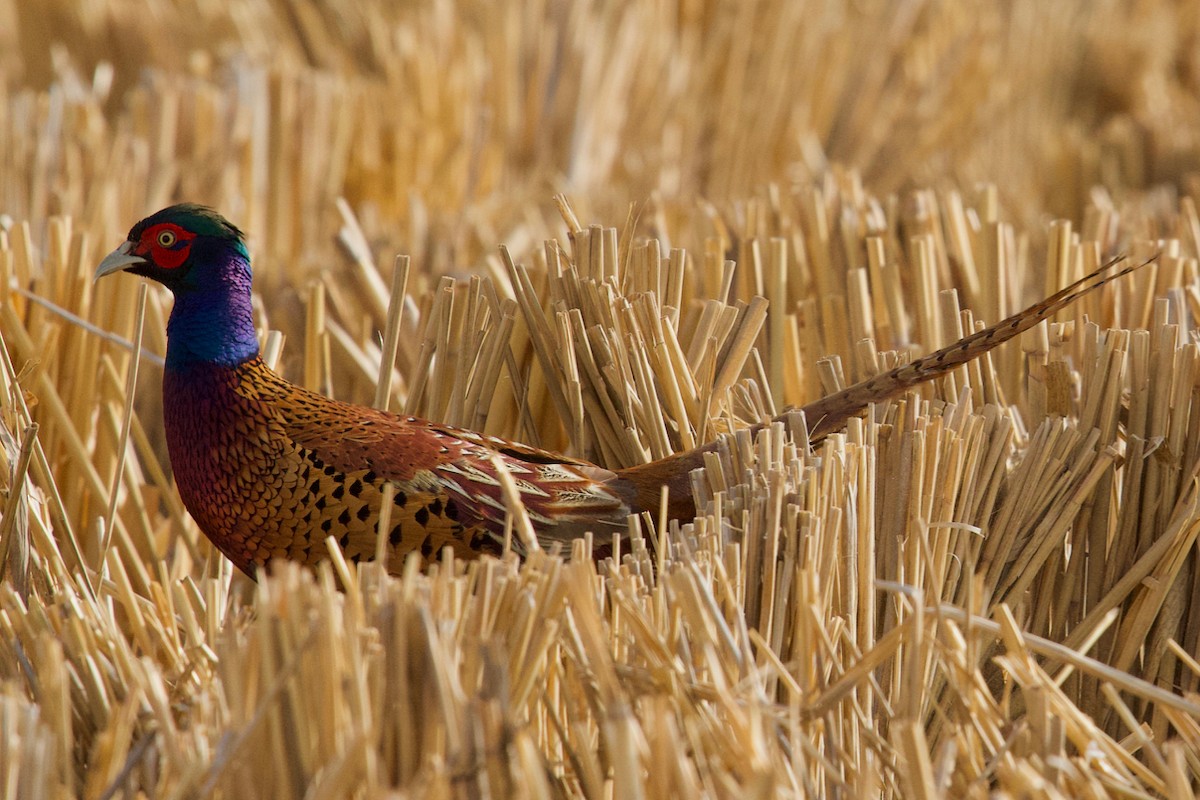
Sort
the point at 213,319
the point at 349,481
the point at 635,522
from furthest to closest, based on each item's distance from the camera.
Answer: the point at 213,319 < the point at 349,481 < the point at 635,522

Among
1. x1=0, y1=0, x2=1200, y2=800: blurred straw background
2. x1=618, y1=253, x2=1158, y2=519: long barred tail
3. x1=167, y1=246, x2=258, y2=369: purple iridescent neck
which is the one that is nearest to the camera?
x1=0, y1=0, x2=1200, y2=800: blurred straw background

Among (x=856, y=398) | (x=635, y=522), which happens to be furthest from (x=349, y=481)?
(x=856, y=398)

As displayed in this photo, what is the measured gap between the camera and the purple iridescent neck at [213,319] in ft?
6.66

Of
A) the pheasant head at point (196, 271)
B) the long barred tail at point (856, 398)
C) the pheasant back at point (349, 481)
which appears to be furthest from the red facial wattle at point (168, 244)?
the long barred tail at point (856, 398)

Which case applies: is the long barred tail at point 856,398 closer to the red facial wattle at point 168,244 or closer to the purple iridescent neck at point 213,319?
the purple iridescent neck at point 213,319

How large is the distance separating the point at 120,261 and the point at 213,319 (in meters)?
0.18

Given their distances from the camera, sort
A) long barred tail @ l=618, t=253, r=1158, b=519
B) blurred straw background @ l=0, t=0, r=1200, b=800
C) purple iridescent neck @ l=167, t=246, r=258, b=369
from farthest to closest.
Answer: purple iridescent neck @ l=167, t=246, r=258, b=369, long barred tail @ l=618, t=253, r=1158, b=519, blurred straw background @ l=0, t=0, r=1200, b=800

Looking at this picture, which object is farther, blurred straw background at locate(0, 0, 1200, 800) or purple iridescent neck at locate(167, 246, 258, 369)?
purple iridescent neck at locate(167, 246, 258, 369)

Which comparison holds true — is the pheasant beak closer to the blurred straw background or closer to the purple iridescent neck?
the purple iridescent neck

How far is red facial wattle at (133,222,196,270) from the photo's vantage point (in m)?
2.07

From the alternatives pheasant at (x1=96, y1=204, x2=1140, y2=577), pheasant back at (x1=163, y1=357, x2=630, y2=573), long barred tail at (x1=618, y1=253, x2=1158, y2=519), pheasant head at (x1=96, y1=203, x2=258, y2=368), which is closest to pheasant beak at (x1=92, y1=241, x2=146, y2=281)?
pheasant head at (x1=96, y1=203, x2=258, y2=368)

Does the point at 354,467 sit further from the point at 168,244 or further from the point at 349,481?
the point at 168,244

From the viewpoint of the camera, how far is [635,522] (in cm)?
159

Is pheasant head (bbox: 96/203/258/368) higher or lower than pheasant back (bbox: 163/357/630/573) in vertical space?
higher
